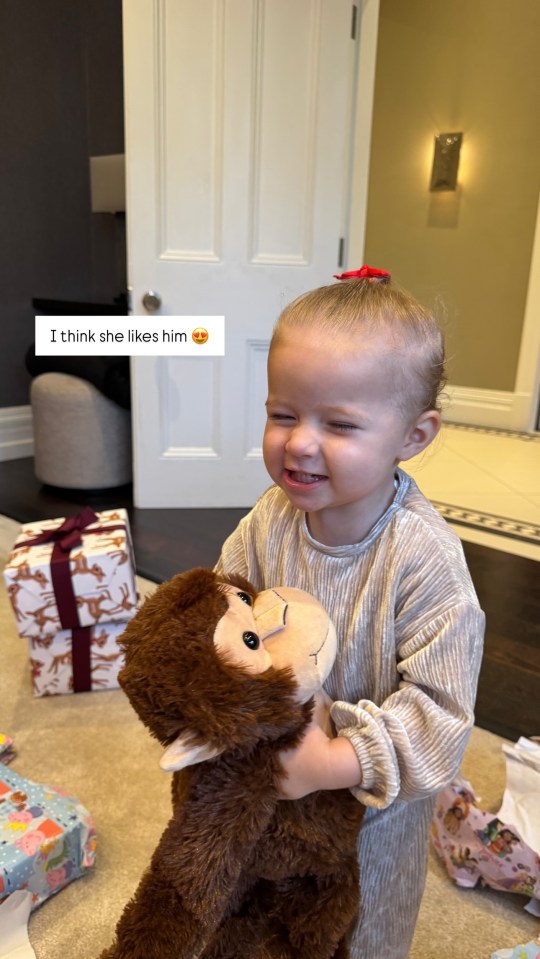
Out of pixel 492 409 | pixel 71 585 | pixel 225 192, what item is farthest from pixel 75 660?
pixel 492 409

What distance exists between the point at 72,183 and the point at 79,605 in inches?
113

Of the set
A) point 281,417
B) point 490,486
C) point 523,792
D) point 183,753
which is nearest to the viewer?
point 183,753

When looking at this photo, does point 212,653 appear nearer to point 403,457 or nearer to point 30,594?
point 403,457

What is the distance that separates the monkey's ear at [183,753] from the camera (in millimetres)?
551

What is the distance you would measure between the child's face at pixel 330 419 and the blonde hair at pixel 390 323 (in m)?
0.01

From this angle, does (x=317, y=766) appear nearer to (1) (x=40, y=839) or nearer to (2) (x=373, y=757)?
(2) (x=373, y=757)

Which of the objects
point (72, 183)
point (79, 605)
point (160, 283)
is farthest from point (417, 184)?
point (79, 605)

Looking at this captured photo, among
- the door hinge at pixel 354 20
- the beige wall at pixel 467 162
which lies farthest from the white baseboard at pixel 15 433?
the beige wall at pixel 467 162

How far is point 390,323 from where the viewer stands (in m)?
0.64

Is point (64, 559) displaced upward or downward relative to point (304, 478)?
downward

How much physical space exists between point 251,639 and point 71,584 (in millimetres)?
928

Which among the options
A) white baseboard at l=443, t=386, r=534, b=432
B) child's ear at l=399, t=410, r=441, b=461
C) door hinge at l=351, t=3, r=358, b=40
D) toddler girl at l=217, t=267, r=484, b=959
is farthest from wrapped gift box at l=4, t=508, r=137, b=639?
white baseboard at l=443, t=386, r=534, b=432

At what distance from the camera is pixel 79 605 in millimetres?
1464

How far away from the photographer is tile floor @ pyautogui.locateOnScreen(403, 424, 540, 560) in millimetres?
2498
